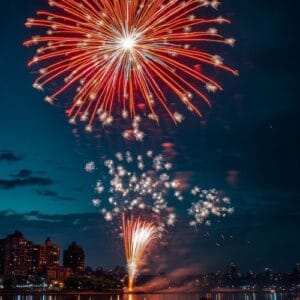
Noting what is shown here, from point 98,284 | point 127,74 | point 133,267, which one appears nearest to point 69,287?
point 98,284

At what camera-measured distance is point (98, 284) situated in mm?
198875

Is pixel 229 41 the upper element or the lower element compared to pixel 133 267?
upper

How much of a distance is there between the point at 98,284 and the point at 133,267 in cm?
15750

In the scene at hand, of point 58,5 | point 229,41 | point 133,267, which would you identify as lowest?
point 133,267

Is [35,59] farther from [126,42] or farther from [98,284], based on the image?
[98,284]

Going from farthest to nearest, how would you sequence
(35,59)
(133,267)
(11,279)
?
(11,279), (133,267), (35,59)

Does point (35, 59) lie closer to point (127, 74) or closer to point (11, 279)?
point (127, 74)

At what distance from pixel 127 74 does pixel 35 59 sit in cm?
454

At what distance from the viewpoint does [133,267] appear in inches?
1875

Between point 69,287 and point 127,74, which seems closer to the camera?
point 127,74

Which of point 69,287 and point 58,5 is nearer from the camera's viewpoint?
point 58,5

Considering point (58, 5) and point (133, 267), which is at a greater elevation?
point (58, 5)

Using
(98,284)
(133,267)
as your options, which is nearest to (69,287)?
(98,284)

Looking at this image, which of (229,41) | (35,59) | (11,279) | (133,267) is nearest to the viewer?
(229,41)
